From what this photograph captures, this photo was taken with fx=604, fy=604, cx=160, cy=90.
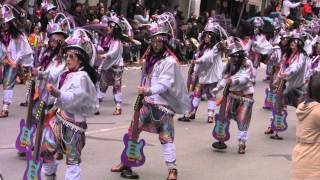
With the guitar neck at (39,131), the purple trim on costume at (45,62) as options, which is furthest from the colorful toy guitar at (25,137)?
the guitar neck at (39,131)

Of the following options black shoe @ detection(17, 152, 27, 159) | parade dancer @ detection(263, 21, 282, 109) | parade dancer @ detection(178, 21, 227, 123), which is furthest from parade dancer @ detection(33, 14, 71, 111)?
parade dancer @ detection(263, 21, 282, 109)

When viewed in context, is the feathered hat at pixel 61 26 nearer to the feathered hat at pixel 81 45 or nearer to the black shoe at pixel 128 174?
the feathered hat at pixel 81 45

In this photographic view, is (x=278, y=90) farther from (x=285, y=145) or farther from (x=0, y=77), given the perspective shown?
(x=0, y=77)

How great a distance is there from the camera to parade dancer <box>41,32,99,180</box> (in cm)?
582

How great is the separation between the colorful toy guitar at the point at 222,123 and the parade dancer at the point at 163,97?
1.76 meters

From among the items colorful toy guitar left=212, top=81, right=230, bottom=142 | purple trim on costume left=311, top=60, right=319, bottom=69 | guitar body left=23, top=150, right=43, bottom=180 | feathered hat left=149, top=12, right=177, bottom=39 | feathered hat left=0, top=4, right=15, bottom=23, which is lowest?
colorful toy guitar left=212, top=81, right=230, bottom=142

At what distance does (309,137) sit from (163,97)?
2.92 meters

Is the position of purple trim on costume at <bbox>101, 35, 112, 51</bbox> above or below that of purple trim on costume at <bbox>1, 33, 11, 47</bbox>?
below

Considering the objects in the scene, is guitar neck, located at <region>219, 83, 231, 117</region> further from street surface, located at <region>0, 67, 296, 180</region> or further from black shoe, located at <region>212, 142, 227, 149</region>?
street surface, located at <region>0, 67, 296, 180</region>

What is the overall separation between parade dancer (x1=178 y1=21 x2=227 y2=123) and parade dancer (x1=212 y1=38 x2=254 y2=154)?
2339 mm

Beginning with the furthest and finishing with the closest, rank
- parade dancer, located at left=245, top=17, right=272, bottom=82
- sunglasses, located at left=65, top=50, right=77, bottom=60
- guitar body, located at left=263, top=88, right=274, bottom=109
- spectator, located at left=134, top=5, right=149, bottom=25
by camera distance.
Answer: spectator, located at left=134, top=5, right=149, bottom=25, parade dancer, located at left=245, top=17, right=272, bottom=82, guitar body, located at left=263, top=88, right=274, bottom=109, sunglasses, located at left=65, top=50, right=77, bottom=60

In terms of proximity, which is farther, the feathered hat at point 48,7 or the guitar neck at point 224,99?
the feathered hat at point 48,7

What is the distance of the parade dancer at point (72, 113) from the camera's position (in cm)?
582

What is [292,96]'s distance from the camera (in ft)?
35.3
